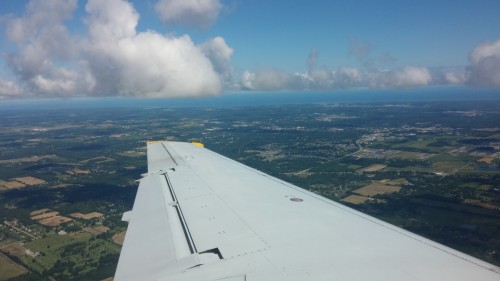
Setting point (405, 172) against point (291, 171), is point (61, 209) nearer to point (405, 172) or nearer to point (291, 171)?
point (291, 171)

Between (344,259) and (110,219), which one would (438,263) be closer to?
(344,259)

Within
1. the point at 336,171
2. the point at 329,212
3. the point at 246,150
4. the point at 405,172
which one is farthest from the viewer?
the point at 246,150

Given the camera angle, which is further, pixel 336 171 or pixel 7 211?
pixel 336 171

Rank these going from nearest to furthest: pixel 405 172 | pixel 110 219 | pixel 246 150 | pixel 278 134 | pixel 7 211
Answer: pixel 110 219 → pixel 7 211 → pixel 405 172 → pixel 246 150 → pixel 278 134

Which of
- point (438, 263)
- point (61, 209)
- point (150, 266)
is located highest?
point (438, 263)

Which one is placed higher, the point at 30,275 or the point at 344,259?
the point at 344,259

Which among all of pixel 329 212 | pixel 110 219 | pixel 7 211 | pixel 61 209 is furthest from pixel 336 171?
pixel 329 212
